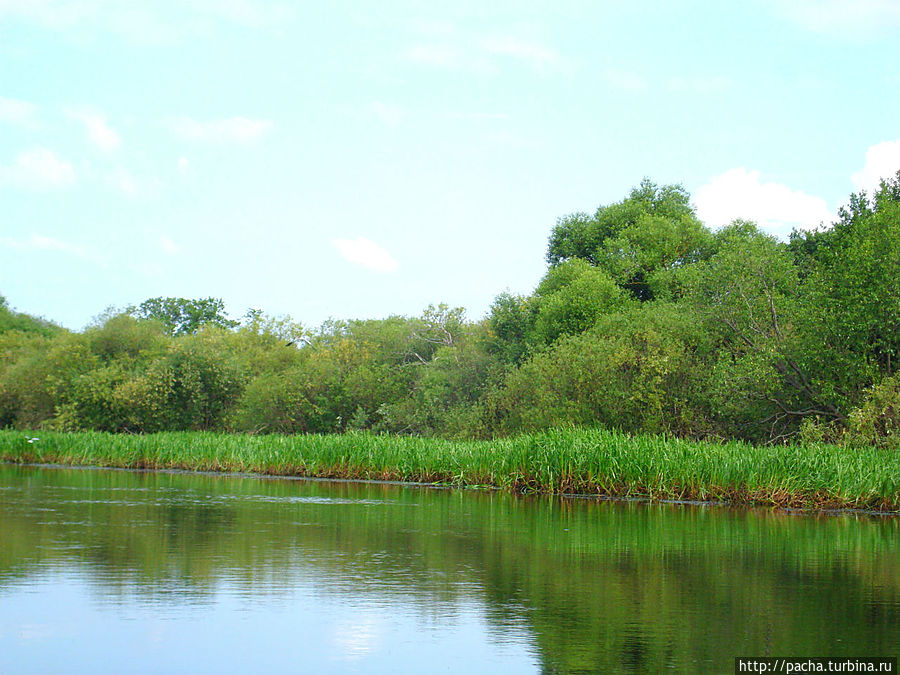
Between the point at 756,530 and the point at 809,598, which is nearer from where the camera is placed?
the point at 809,598

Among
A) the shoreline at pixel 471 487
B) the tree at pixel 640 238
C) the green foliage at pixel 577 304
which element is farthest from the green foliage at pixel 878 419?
the tree at pixel 640 238

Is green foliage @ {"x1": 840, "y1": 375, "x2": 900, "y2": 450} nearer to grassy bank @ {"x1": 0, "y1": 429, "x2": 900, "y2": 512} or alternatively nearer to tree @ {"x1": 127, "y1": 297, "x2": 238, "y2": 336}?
grassy bank @ {"x1": 0, "y1": 429, "x2": 900, "y2": 512}

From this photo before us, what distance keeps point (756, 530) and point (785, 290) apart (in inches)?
912

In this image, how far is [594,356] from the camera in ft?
127

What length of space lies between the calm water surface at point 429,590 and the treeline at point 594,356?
1201cm

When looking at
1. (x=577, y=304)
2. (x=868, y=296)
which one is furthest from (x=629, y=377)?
(x=868, y=296)

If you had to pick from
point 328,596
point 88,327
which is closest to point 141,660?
point 328,596

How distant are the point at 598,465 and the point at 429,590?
16.3 metres

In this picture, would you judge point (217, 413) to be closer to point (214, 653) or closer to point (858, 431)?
point (858, 431)

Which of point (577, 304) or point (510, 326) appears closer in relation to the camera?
point (577, 304)

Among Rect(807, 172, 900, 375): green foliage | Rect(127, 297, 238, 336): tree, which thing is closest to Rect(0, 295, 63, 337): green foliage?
Rect(127, 297, 238, 336): tree

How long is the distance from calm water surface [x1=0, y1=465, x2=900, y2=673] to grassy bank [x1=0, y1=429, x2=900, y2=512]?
9.56 ft

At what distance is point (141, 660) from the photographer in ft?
27.2

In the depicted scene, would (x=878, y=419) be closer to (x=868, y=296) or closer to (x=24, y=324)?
(x=868, y=296)
